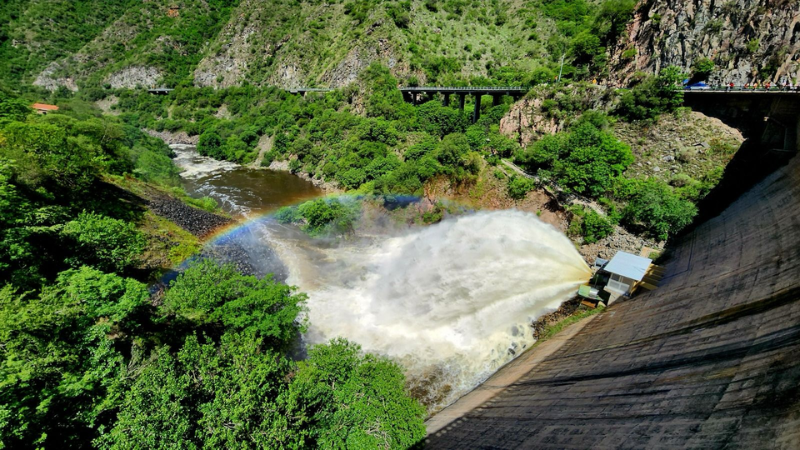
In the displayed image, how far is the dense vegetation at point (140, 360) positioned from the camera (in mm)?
11109

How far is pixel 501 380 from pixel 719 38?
1936 inches

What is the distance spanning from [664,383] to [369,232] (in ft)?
107

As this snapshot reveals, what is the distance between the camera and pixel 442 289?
2888 centimetres

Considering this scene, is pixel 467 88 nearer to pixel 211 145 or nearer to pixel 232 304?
pixel 232 304

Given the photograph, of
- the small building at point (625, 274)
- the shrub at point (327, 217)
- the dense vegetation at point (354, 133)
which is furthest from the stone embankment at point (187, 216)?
the small building at point (625, 274)

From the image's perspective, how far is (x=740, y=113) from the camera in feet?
Result: 117

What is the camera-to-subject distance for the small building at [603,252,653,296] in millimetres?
24812

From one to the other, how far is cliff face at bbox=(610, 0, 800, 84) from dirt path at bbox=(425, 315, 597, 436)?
36.8 m

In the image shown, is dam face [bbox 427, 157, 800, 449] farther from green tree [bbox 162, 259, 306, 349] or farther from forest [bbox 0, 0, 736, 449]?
green tree [bbox 162, 259, 306, 349]

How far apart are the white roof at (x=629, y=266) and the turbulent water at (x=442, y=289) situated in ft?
13.0

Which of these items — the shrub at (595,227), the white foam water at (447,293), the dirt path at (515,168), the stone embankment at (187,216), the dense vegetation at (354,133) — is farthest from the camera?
the dense vegetation at (354,133)

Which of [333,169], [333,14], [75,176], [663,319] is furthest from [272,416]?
[333,14]

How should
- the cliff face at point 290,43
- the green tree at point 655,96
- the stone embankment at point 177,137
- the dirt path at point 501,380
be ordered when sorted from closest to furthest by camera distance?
the dirt path at point 501,380 → the green tree at point 655,96 → the cliff face at point 290,43 → the stone embankment at point 177,137

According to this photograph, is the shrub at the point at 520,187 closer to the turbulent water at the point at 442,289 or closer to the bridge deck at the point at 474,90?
the turbulent water at the point at 442,289
